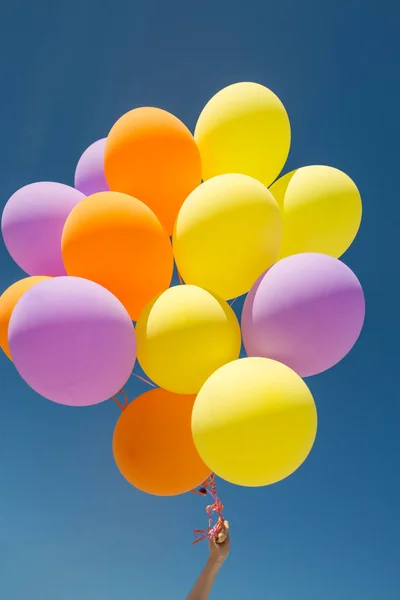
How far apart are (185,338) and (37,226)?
1.36 m

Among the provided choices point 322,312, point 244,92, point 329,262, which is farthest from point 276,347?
point 244,92

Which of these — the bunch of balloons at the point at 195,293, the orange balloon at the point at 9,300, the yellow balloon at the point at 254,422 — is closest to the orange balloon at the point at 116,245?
the bunch of balloons at the point at 195,293

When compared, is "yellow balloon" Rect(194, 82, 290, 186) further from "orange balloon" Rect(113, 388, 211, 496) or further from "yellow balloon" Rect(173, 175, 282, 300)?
"orange balloon" Rect(113, 388, 211, 496)

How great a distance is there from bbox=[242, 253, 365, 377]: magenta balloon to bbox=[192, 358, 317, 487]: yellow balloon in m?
0.23

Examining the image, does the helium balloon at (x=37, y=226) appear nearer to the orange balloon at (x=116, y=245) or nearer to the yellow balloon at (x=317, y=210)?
the orange balloon at (x=116, y=245)

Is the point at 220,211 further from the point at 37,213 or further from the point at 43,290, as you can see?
the point at 37,213

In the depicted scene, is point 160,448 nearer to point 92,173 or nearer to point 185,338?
point 185,338

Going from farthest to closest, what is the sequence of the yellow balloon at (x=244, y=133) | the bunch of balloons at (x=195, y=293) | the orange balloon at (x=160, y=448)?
the yellow balloon at (x=244, y=133)
the orange balloon at (x=160, y=448)
the bunch of balloons at (x=195, y=293)

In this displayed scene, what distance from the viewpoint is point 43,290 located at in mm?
2287

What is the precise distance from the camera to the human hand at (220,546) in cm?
292

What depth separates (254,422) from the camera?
82.6 inches

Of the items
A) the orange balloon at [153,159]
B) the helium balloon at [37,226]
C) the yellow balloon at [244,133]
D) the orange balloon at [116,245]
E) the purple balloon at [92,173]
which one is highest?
the yellow balloon at [244,133]

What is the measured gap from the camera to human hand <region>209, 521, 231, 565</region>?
115 inches

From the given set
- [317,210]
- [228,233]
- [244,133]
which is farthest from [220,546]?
[244,133]
